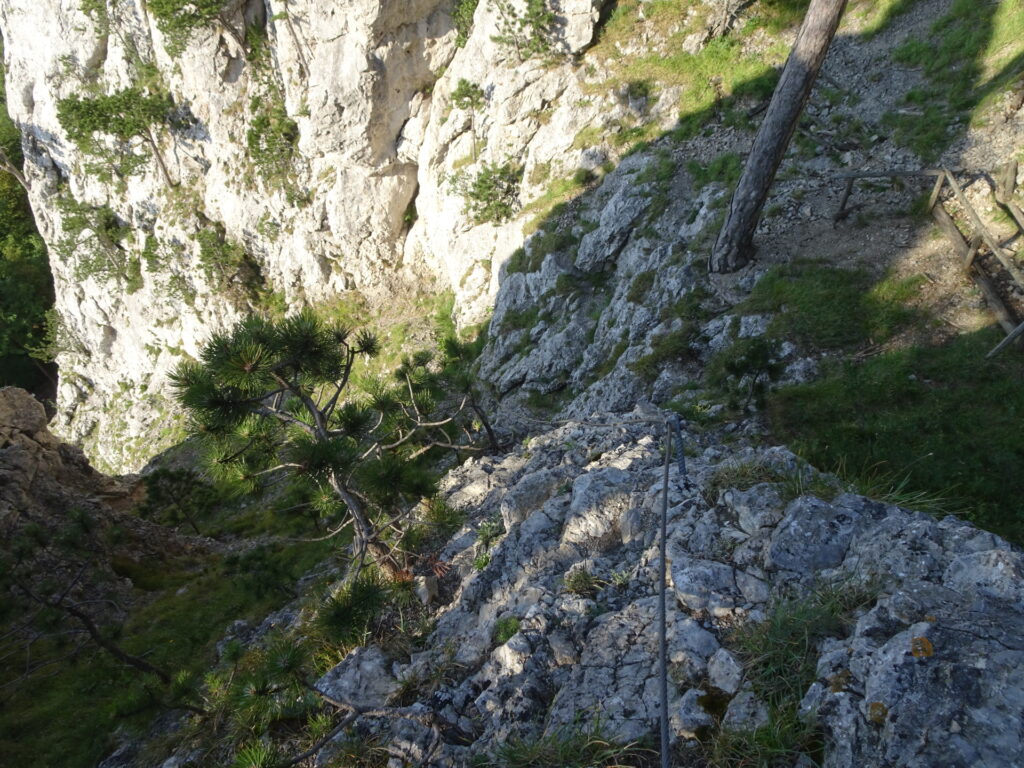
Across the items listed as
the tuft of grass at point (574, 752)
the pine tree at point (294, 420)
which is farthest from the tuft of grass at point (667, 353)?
the tuft of grass at point (574, 752)

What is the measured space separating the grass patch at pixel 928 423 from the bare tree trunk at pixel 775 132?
13.3 feet

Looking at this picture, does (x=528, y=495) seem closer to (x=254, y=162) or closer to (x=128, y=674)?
(x=128, y=674)

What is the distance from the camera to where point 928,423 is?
6746 mm

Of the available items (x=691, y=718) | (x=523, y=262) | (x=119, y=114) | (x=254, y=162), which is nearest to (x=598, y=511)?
(x=691, y=718)

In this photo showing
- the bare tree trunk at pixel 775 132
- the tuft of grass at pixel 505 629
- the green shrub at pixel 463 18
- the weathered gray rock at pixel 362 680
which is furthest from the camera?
the green shrub at pixel 463 18

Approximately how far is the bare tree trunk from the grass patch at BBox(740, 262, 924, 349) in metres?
1.36

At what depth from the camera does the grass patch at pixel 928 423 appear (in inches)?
230

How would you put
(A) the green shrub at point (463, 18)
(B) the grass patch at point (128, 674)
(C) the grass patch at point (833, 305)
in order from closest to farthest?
1. (C) the grass patch at point (833, 305)
2. (B) the grass patch at point (128, 674)
3. (A) the green shrub at point (463, 18)

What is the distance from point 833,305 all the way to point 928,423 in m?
3.01

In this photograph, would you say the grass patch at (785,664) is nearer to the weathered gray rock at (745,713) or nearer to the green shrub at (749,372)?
the weathered gray rock at (745,713)

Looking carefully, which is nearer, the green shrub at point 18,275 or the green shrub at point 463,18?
the green shrub at point 463,18

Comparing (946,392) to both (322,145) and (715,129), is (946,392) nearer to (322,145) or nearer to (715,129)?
(715,129)

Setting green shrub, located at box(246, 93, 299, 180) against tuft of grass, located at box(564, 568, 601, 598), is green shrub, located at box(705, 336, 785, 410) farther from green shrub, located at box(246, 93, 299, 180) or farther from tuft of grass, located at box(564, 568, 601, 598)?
green shrub, located at box(246, 93, 299, 180)

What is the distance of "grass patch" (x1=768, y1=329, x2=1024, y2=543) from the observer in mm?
5840
